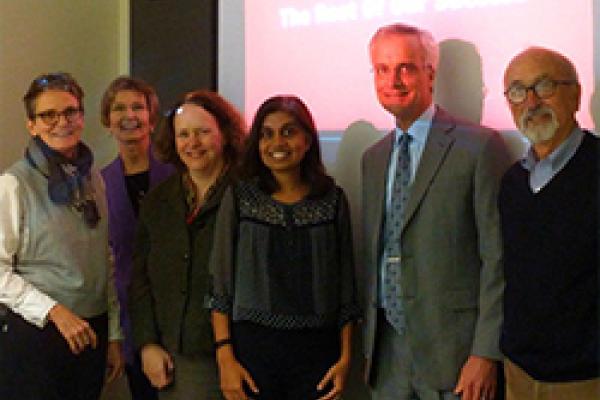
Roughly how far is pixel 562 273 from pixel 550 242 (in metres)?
0.08

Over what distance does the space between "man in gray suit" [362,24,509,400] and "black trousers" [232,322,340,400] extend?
0.20 metres

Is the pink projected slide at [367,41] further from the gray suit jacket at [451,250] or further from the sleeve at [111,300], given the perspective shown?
the sleeve at [111,300]

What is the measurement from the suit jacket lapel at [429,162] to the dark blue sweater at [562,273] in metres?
0.33

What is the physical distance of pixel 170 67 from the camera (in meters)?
3.44

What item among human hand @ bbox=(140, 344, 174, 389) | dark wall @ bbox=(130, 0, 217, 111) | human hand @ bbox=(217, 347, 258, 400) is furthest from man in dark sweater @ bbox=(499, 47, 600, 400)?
dark wall @ bbox=(130, 0, 217, 111)

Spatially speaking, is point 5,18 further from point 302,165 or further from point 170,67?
point 302,165

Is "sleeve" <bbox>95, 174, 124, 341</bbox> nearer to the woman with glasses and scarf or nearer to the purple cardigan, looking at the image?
the woman with glasses and scarf

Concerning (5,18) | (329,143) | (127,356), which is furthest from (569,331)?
(5,18)

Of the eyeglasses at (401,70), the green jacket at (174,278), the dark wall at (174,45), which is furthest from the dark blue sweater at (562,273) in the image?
the dark wall at (174,45)

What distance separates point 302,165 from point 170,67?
4.58ft

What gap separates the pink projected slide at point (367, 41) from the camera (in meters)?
2.27

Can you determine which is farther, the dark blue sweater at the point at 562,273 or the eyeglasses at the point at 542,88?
the eyeglasses at the point at 542,88

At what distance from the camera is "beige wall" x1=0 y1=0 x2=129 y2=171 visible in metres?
3.40

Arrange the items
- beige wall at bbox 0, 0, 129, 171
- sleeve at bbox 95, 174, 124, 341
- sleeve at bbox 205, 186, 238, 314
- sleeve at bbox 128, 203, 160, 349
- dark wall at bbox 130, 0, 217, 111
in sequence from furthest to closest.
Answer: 1. beige wall at bbox 0, 0, 129, 171
2. dark wall at bbox 130, 0, 217, 111
3. sleeve at bbox 95, 174, 124, 341
4. sleeve at bbox 128, 203, 160, 349
5. sleeve at bbox 205, 186, 238, 314
